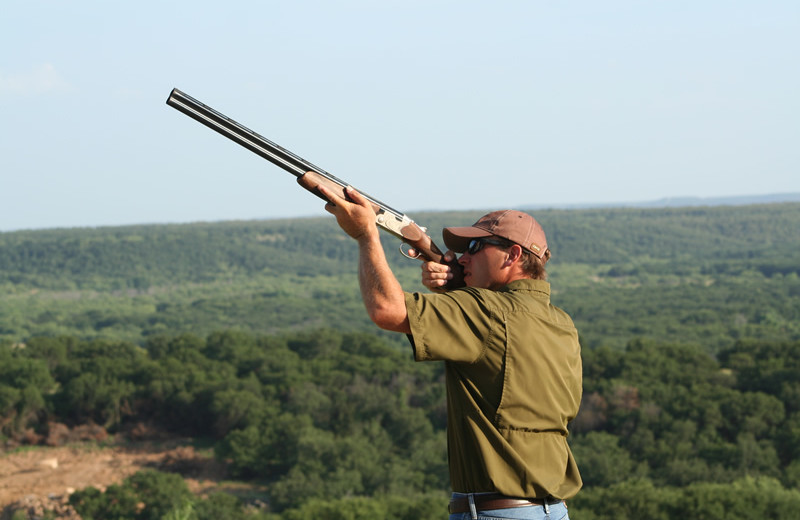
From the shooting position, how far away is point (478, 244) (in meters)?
4.18

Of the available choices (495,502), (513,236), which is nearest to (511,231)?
(513,236)

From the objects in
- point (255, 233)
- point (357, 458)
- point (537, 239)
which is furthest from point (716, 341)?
point (255, 233)

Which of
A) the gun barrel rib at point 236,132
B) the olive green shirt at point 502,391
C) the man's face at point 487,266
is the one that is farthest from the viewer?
the gun barrel rib at point 236,132

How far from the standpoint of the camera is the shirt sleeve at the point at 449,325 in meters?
3.52

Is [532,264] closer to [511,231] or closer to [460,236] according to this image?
[511,231]

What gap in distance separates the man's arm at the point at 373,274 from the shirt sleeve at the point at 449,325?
0.18ft

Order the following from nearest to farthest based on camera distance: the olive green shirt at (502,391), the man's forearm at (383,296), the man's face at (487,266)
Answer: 1. the man's forearm at (383,296)
2. the olive green shirt at (502,391)
3. the man's face at (487,266)

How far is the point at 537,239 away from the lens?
407cm

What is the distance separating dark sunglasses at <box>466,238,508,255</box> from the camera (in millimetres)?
4082

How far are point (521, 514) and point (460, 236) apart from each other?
3.87 feet

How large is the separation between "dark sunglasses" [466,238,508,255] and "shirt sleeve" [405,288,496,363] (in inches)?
15.9

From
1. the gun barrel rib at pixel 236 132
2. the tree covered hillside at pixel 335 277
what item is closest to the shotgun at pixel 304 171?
the gun barrel rib at pixel 236 132

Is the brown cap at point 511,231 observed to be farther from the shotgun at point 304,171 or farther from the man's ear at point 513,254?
the shotgun at point 304,171

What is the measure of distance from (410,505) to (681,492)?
22.5 ft
